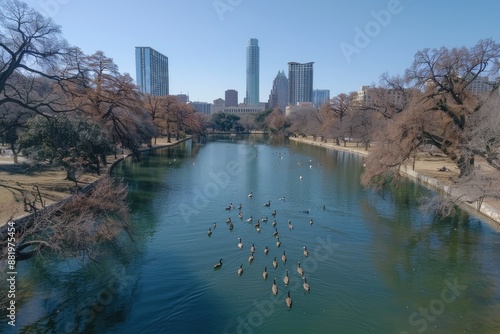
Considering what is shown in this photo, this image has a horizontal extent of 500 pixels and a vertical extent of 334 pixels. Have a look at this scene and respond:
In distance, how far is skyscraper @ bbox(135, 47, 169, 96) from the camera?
120m

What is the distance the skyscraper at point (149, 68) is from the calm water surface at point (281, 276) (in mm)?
104542

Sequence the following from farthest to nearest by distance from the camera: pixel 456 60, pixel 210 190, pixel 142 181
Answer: pixel 142 181
pixel 210 190
pixel 456 60

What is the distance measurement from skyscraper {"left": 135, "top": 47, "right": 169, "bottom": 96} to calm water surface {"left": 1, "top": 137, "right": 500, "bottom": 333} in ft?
343

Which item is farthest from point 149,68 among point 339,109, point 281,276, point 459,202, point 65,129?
point 281,276

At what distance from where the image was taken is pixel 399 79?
37062 mm

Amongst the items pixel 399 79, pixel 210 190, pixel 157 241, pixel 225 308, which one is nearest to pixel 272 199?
pixel 210 190

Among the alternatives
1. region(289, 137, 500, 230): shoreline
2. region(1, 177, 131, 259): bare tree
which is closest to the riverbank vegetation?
region(1, 177, 131, 259): bare tree

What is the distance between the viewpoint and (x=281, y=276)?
14.0 meters

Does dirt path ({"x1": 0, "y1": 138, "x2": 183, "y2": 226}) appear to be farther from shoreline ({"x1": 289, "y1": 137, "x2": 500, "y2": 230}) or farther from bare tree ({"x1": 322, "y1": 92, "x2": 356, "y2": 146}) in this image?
bare tree ({"x1": 322, "y1": 92, "x2": 356, "y2": 146})

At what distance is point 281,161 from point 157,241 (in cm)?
3084

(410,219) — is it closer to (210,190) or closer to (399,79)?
(210,190)

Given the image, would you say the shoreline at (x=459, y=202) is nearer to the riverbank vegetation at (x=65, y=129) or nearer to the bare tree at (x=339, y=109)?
the riverbank vegetation at (x=65, y=129)

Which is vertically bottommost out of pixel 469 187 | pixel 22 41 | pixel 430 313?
pixel 430 313

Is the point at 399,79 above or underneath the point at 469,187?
above
